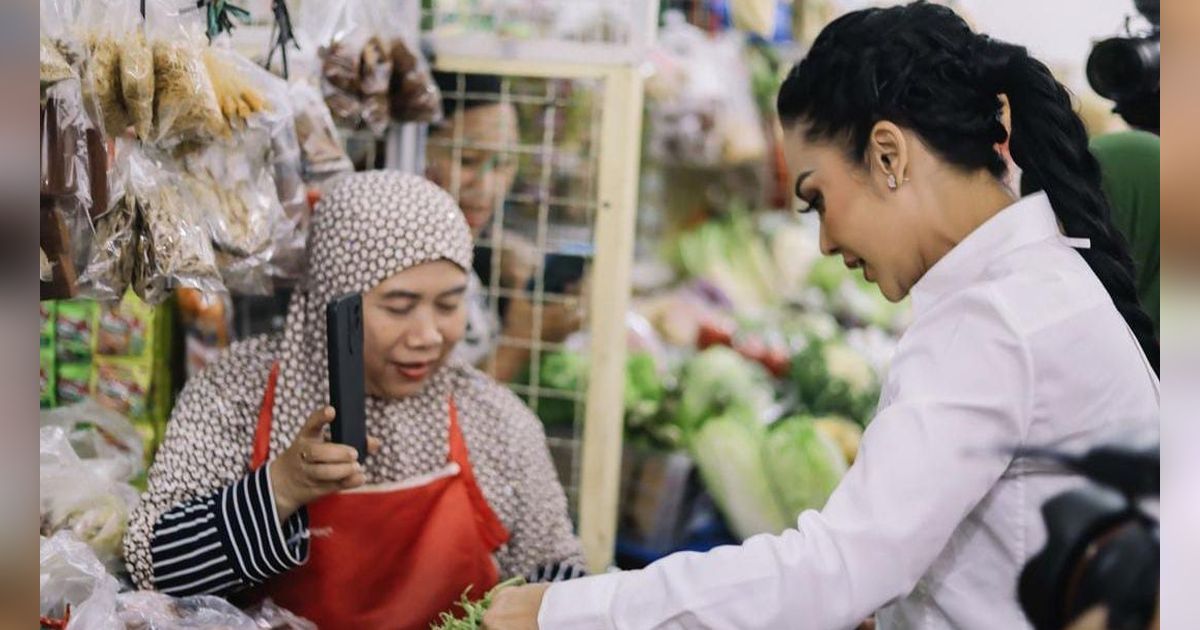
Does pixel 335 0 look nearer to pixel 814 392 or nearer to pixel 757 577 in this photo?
pixel 757 577

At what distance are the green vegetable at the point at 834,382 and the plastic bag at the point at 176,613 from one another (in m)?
2.70

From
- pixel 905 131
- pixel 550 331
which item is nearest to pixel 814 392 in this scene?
pixel 550 331

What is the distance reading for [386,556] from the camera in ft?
7.51

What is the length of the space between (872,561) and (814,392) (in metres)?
2.99

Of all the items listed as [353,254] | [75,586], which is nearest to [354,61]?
[353,254]

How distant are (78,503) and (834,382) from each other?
2.78m

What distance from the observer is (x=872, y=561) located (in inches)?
57.8

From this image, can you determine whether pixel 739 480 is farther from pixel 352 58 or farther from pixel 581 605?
pixel 581 605

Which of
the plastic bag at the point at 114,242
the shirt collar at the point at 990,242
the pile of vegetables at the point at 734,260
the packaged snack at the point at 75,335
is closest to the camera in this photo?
the shirt collar at the point at 990,242

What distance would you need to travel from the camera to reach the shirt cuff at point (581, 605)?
61.0 inches

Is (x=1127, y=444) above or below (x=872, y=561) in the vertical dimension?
above

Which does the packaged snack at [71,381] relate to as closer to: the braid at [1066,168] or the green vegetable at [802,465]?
the braid at [1066,168]

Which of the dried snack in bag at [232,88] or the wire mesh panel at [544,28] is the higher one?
the wire mesh panel at [544,28]

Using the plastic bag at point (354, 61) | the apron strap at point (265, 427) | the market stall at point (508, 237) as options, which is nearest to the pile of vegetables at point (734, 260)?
the market stall at point (508, 237)
